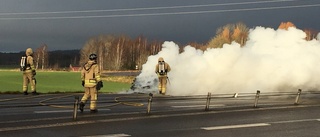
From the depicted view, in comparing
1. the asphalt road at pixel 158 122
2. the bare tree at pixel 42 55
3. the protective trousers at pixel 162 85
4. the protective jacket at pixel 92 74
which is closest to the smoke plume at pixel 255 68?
the protective trousers at pixel 162 85

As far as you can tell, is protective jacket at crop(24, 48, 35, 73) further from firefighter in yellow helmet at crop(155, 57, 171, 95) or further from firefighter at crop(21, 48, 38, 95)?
firefighter in yellow helmet at crop(155, 57, 171, 95)

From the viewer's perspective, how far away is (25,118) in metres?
13.7

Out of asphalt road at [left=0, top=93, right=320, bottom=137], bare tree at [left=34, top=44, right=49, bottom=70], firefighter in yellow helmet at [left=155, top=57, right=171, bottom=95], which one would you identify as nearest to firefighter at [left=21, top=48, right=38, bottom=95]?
asphalt road at [left=0, top=93, right=320, bottom=137]

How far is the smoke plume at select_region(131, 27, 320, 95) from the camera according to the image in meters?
25.5

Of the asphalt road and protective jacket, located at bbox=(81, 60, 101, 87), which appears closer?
the asphalt road

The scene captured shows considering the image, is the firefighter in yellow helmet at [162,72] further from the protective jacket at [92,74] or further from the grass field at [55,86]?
the grass field at [55,86]

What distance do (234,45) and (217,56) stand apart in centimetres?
131

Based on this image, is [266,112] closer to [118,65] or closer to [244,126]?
[244,126]

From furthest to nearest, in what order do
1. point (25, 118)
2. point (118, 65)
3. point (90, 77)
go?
point (118, 65) < point (90, 77) < point (25, 118)

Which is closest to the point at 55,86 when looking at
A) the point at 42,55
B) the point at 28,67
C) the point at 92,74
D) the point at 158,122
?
the point at 28,67

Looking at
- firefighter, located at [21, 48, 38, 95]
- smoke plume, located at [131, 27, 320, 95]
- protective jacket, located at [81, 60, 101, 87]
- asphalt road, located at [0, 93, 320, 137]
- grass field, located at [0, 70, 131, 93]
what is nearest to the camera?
asphalt road, located at [0, 93, 320, 137]

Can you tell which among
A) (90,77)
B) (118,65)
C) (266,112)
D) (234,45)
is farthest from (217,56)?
(118,65)

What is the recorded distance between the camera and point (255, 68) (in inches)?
1030

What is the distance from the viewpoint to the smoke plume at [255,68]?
83.6ft
